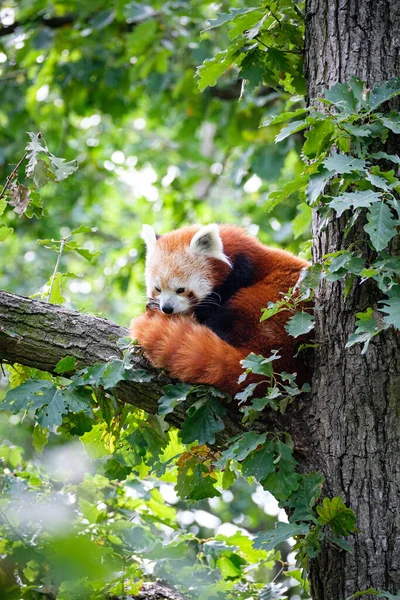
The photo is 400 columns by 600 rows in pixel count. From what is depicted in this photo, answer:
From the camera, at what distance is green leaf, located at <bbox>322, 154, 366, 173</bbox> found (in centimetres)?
225

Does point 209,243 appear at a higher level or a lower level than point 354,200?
higher

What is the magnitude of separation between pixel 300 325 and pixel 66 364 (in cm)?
81

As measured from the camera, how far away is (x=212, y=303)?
3.54 meters

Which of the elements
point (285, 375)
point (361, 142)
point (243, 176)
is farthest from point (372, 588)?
point (243, 176)

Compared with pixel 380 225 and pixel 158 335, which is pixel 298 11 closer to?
pixel 380 225

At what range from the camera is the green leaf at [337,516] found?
218 cm

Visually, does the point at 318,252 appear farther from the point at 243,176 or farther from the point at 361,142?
the point at 243,176

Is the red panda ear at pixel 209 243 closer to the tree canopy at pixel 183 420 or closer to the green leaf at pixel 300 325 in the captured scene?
the tree canopy at pixel 183 420

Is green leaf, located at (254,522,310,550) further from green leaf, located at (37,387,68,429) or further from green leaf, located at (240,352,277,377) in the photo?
green leaf, located at (37,387,68,429)

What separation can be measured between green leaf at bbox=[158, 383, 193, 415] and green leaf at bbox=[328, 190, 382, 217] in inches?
31.7

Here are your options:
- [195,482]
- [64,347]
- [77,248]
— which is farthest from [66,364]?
[77,248]

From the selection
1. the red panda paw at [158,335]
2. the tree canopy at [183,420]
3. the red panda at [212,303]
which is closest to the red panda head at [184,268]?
the red panda at [212,303]

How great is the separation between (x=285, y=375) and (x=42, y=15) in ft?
18.0

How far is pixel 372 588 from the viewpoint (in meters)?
2.09
